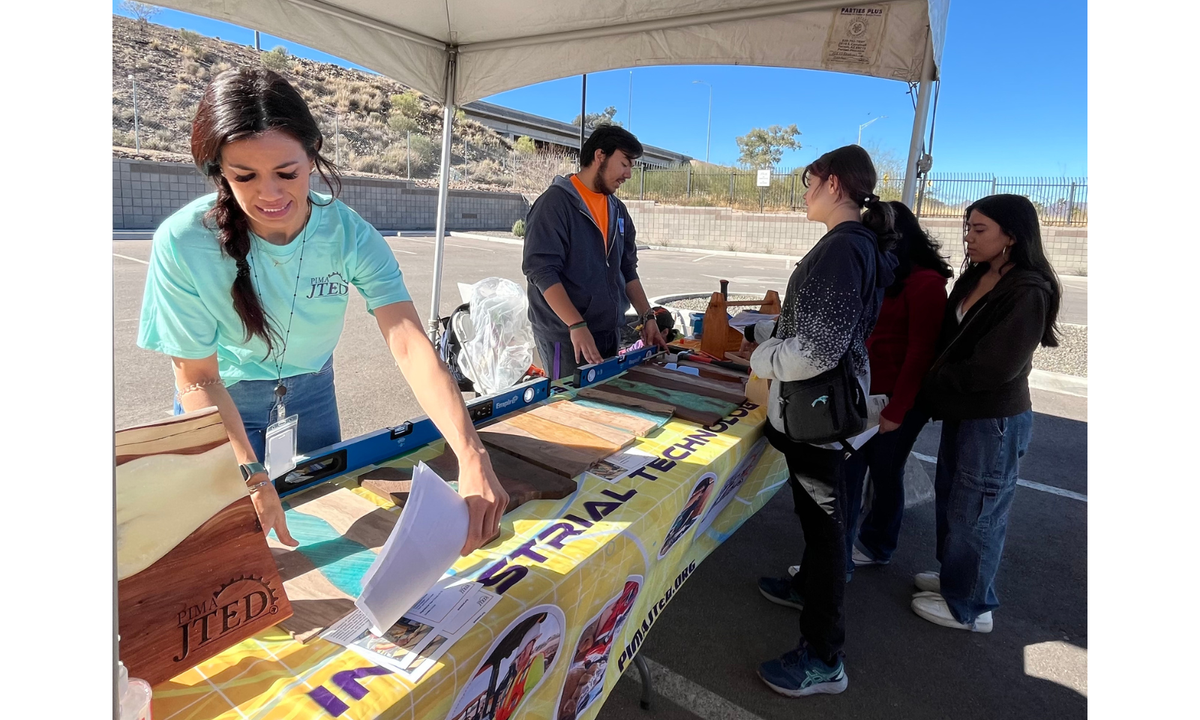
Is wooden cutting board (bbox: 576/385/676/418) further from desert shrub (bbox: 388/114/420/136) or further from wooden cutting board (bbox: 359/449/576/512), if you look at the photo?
desert shrub (bbox: 388/114/420/136)

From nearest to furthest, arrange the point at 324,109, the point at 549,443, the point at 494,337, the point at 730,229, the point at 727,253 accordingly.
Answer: the point at 549,443 < the point at 494,337 < the point at 727,253 < the point at 730,229 < the point at 324,109

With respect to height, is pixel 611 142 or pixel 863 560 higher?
pixel 611 142

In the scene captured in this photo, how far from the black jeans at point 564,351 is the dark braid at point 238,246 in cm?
161

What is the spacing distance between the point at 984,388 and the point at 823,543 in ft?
2.87

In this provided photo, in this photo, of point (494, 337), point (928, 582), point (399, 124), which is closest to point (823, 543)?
point (928, 582)

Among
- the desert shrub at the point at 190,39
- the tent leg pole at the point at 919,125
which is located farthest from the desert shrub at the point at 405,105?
the tent leg pole at the point at 919,125

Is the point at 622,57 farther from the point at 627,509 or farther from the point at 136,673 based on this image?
the point at 136,673

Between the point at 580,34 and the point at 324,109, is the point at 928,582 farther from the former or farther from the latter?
the point at 324,109

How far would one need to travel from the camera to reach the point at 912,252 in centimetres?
241

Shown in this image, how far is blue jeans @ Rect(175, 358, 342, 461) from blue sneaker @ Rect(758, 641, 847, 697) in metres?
1.56

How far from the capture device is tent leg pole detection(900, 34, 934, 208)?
2770 mm

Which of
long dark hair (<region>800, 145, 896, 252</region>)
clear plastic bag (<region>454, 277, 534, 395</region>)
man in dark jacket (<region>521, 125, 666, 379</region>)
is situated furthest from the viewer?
clear plastic bag (<region>454, 277, 534, 395</region>)

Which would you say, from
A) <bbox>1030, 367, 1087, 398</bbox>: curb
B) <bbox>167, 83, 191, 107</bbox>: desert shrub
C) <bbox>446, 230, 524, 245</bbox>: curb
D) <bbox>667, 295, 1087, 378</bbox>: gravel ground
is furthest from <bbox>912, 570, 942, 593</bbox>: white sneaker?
<bbox>167, 83, 191, 107</bbox>: desert shrub

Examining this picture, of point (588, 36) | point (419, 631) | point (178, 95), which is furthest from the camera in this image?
point (178, 95)
